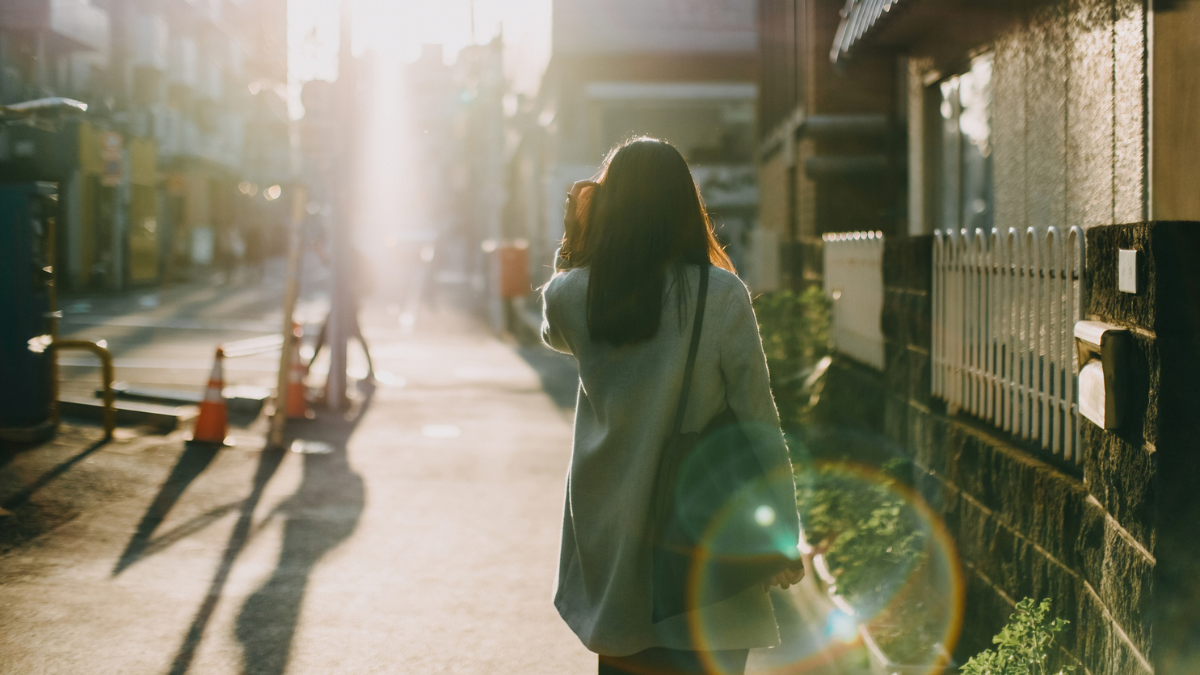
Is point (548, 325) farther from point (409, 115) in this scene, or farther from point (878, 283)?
point (409, 115)

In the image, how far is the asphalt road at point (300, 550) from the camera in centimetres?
488

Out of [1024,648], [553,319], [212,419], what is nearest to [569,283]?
[553,319]

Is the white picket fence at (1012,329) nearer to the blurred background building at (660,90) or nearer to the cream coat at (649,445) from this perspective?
the cream coat at (649,445)

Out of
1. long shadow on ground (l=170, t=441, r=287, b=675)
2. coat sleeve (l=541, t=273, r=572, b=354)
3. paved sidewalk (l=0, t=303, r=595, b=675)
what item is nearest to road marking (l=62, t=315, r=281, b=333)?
paved sidewalk (l=0, t=303, r=595, b=675)

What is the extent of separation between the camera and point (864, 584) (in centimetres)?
527

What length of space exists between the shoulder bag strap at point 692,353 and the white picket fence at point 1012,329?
203 cm

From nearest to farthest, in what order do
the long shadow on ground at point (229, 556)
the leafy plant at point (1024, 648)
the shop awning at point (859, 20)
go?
the leafy plant at point (1024, 648)
the long shadow on ground at point (229, 556)
the shop awning at point (859, 20)

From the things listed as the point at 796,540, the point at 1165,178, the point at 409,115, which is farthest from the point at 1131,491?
the point at 409,115

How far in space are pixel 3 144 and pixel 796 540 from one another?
28.7 m

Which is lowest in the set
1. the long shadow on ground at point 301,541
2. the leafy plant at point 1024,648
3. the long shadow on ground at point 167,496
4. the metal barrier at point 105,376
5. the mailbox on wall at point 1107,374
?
the long shadow on ground at point 301,541


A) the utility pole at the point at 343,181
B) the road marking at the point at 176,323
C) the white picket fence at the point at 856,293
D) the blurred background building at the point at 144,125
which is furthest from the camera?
the blurred background building at the point at 144,125

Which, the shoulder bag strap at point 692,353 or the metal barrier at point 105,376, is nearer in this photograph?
the shoulder bag strap at point 692,353

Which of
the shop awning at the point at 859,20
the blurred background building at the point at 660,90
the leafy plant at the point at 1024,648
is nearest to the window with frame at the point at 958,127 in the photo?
the shop awning at the point at 859,20

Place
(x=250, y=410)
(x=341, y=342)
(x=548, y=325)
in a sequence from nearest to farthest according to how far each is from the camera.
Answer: (x=548, y=325)
(x=250, y=410)
(x=341, y=342)
